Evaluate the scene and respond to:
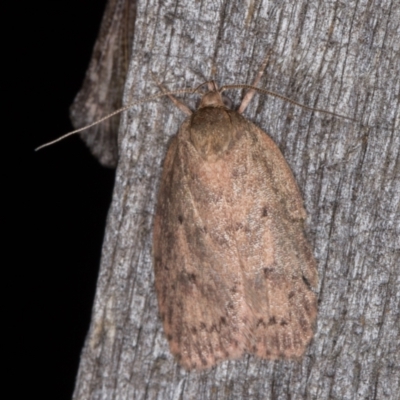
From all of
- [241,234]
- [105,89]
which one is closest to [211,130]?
[241,234]

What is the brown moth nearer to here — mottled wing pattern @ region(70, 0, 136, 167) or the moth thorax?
the moth thorax

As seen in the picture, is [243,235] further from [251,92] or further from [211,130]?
[251,92]

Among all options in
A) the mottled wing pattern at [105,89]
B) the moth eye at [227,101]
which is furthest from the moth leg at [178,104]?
the mottled wing pattern at [105,89]

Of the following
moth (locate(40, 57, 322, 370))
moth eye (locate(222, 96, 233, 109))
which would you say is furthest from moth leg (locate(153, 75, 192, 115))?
moth eye (locate(222, 96, 233, 109))

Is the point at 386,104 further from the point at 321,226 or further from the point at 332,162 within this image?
the point at 321,226

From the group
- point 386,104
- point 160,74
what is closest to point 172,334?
point 160,74

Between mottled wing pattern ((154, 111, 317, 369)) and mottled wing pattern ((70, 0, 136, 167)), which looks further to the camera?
mottled wing pattern ((70, 0, 136, 167))
